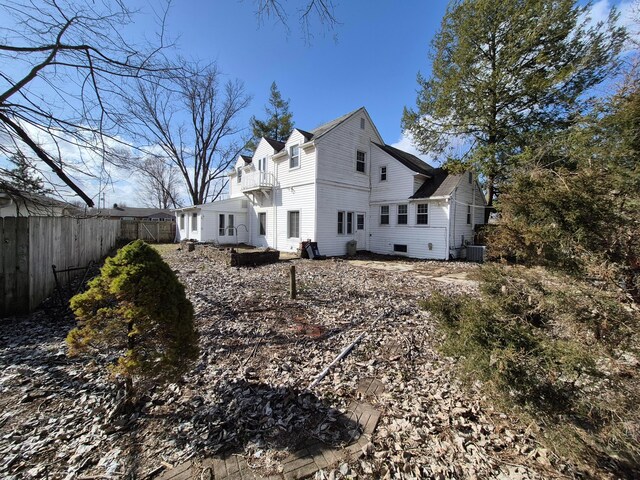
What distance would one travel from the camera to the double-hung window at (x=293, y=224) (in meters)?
14.8

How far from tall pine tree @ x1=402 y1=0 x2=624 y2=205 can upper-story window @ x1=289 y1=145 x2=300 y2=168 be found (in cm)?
784

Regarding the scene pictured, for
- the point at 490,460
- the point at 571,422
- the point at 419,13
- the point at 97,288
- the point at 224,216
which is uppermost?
the point at 419,13

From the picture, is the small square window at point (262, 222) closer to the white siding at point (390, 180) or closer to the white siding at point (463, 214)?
the white siding at point (390, 180)

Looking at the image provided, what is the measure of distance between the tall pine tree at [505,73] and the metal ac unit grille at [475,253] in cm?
344

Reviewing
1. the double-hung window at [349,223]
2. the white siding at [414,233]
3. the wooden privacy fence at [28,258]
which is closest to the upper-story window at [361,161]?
the white siding at [414,233]

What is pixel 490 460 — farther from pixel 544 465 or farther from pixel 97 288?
pixel 97 288

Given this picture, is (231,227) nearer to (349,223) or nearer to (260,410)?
(349,223)

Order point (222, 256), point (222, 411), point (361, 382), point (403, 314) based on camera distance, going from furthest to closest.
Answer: point (222, 256) < point (403, 314) < point (361, 382) < point (222, 411)

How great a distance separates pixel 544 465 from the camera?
2.05 m

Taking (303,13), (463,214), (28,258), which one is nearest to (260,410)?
(303,13)

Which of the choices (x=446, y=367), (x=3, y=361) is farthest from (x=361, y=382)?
(x=3, y=361)

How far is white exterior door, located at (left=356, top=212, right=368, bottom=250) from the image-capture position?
1563 centimetres

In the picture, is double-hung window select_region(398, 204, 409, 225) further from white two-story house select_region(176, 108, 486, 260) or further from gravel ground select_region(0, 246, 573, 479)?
gravel ground select_region(0, 246, 573, 479)

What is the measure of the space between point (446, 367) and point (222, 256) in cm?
1056
